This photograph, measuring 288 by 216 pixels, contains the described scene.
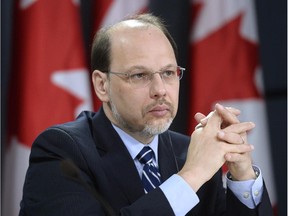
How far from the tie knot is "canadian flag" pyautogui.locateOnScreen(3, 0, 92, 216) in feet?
3.19

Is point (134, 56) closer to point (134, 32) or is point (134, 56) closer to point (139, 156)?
point (134, 32)

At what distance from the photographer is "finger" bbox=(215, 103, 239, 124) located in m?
1.74

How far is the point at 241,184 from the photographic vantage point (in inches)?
69.1

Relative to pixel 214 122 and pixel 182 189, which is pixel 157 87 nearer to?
pixel 214 122

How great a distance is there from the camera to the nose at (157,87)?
1727mm

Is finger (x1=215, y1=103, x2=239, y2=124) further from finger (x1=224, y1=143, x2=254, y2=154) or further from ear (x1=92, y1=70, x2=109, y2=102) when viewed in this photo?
ear (x1=92, y1=70, x2=109, y2=102)

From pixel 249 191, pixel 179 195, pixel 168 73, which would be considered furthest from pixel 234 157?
pixel 168 73

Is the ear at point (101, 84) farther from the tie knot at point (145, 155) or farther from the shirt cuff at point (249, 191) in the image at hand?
the shirt cuff at point (249, 191)

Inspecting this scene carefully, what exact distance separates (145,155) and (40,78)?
3.58ft

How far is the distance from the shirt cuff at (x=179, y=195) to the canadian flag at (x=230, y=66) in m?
1.31

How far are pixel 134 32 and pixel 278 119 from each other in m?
1.40

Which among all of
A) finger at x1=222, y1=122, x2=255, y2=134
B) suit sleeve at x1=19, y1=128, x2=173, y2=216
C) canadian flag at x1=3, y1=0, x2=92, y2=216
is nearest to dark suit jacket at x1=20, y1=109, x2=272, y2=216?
suit sleeve at x1=19, y1=128, x2=173, y2=216

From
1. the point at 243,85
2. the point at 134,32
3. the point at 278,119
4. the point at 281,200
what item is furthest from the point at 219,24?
the point at 134,32

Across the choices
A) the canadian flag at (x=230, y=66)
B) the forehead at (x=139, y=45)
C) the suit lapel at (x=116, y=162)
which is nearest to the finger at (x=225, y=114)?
the forehead at (x=139, y=45)
